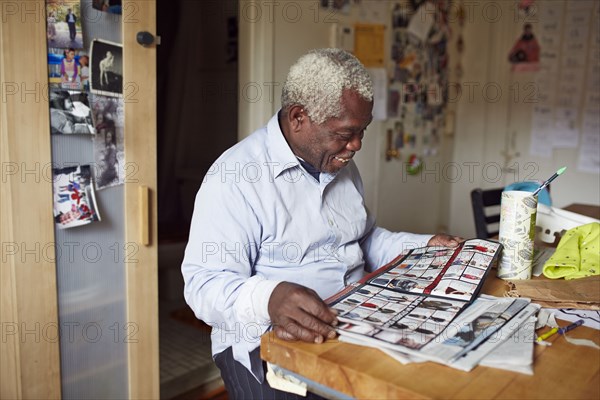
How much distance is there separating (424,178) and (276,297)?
9.03ft

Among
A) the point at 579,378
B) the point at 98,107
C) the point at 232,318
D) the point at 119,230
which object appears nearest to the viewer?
the point at 579,378

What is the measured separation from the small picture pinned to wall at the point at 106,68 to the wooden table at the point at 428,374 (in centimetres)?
110

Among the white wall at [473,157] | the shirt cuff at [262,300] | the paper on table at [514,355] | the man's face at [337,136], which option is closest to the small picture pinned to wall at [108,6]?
the man's face at [337,136]

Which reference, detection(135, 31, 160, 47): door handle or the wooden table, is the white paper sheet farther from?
the wooden table

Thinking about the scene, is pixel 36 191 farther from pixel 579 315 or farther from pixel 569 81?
pixel 569 81

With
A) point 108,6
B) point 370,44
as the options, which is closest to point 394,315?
point 108,6

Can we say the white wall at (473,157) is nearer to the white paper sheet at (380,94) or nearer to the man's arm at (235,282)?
the white paper sheet at (380,94)

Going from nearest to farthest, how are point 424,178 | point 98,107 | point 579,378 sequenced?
point 579,378 → point 98,107 → point 424,178

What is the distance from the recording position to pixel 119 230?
5.97 feet

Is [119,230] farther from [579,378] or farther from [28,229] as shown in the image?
[579,378]

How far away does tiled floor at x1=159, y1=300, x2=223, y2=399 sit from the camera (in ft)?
7.71

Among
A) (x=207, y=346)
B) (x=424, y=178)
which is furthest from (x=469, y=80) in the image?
(x=207, y=346)

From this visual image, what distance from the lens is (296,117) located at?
131 cm

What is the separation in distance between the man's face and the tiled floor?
143 centimetres
